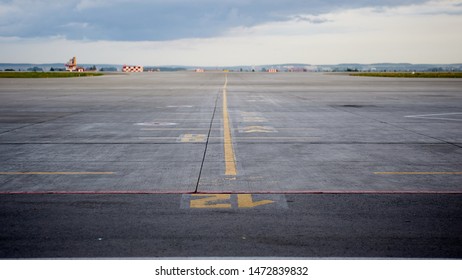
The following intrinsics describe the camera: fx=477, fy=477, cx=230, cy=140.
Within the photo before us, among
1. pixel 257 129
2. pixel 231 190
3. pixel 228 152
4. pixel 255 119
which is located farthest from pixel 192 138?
pixel 231 190

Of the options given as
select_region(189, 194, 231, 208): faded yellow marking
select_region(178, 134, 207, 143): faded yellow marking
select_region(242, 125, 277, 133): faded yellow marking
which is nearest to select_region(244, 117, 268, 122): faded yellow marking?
select_region(242, 125, 277, 133): faded yellow marking

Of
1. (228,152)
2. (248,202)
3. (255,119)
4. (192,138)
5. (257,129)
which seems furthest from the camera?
(255,119)

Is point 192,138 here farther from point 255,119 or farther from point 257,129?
point 255,119

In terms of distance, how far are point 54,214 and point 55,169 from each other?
11.0 ft

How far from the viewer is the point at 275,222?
671 cm

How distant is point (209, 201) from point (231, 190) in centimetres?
79

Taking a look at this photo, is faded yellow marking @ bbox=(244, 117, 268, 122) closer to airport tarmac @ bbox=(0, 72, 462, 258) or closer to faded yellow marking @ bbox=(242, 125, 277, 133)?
airport tarmac @ bbox=(0, 72, 462, 258)

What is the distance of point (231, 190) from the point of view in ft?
27.8

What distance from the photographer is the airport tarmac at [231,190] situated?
594 cm

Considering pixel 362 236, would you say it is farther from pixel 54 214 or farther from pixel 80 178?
pixel 80 178

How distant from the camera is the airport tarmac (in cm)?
594

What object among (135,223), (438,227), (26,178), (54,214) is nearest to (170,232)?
(135,223)

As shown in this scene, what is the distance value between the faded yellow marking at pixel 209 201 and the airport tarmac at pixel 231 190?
0.06 feet

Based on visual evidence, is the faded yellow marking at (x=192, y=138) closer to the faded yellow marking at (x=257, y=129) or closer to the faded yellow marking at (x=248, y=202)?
the faded yellow marking at (x=257, y=129)
